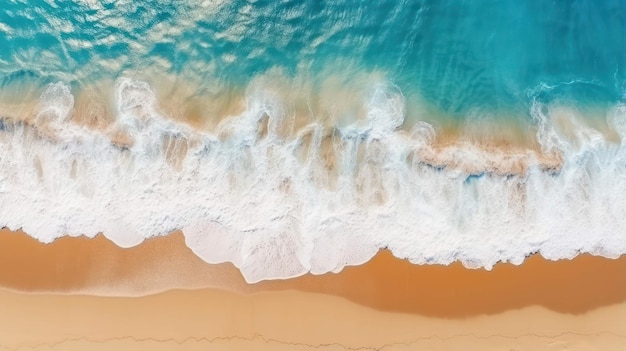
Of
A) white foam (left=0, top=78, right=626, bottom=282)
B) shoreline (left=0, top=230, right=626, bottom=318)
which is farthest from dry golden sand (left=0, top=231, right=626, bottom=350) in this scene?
white foam (left=0, top=78, right=626, bottom=282)

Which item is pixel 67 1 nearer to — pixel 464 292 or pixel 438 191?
pixel 438 191

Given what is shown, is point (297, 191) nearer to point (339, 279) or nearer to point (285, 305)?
point (339, 279)

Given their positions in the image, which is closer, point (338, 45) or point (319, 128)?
point (319, 128)

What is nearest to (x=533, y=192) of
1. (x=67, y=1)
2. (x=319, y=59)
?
(x=319, y=59)

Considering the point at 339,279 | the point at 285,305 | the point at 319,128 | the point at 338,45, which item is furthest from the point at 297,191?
the point at 338,45

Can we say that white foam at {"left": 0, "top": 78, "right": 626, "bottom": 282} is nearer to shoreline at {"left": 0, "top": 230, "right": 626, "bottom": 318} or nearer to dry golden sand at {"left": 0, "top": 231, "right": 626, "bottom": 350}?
shoreline at {"left": 0, "top": 230, "right": 626, "bottom": 318}

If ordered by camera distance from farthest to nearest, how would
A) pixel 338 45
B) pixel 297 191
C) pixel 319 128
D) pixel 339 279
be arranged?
1. pixel 338 45
2. pixel 319 128
3. pixel 297 191
4. pixel 339 279

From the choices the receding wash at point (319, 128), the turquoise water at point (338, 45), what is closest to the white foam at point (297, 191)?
the receding wash at point (319, 128)
